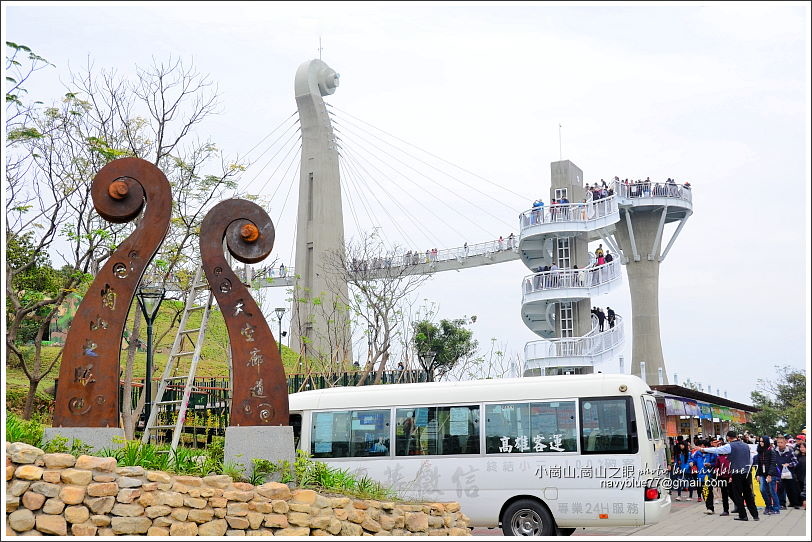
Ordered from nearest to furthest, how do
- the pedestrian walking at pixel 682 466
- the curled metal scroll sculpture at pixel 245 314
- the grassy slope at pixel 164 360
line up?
the curled metal scroll sculpture at pixel 245 314
the pedestrian walking at pixel 682 466
the grassy slope at pixel 164 360

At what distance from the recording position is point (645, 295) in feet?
113

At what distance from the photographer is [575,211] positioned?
29.7 meters

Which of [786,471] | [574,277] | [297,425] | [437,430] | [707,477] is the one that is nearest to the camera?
[437,430]

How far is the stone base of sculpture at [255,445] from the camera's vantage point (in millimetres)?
10250

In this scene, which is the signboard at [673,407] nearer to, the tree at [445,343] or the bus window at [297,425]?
the bus window at [297,425]

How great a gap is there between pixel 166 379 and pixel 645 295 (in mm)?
26206

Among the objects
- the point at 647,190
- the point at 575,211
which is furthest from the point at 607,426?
the point at 647,190

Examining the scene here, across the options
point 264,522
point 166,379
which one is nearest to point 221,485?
point 264,522

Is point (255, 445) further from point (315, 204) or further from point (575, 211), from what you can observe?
point (315, 204)

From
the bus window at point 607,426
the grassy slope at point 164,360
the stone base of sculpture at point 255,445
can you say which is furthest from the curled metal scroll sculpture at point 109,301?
the grassy slope at point 164,360

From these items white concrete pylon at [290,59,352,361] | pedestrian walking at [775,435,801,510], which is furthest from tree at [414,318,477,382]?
pedestrian walking at [775,435,801,510]

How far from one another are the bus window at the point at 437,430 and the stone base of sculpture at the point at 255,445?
10.0 ft

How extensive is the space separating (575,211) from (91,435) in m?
22.5

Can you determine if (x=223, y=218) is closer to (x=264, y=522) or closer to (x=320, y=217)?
(x=264, y=522)
